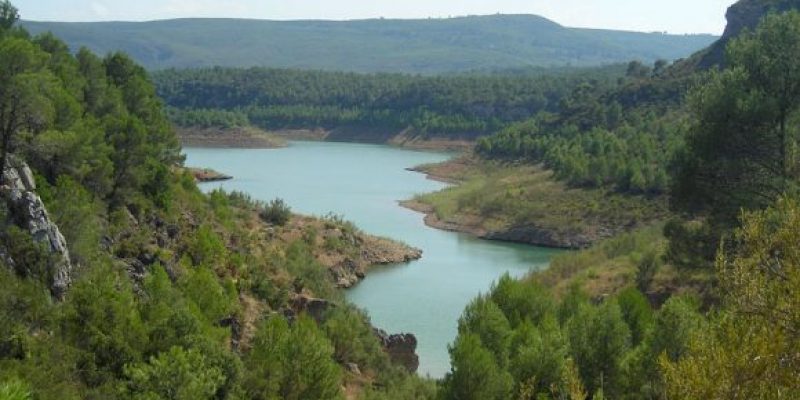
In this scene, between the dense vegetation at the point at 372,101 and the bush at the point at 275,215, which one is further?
the dense vegetation at the point at 372,101

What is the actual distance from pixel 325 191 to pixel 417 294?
43.5 meters

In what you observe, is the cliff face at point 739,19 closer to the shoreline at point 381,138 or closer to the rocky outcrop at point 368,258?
the shoreline at point 381,138

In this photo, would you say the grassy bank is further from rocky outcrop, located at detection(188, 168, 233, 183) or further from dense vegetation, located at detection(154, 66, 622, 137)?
dense vegetation, located at detection(154, 66, 622, 137)

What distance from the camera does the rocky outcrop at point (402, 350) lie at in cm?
3516

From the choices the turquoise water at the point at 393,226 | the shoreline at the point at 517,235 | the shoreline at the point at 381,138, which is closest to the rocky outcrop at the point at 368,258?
the turquoise water at the point at 393,226

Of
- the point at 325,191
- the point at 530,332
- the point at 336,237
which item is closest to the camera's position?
the point at 530,332

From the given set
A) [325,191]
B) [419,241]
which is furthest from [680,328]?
[325,191]

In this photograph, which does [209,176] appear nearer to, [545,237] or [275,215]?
[275,215]

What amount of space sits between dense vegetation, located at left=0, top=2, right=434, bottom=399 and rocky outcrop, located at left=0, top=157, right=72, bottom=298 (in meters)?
0.17

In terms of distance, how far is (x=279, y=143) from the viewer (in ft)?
497

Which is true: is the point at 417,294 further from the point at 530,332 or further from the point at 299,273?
the point at 530,332

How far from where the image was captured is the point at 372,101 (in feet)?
595

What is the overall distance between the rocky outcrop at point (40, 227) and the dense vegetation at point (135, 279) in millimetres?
167

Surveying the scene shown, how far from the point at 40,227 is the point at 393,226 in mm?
49255
